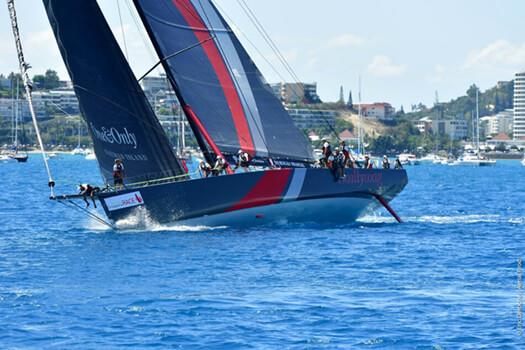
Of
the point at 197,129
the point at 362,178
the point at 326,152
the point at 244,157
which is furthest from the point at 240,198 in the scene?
the point at 362,178

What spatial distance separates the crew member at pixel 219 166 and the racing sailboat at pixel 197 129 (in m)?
0.69

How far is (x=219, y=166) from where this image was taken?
2883cm

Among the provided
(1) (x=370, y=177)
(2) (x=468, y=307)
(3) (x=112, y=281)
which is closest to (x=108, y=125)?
(1) (x=370, y=177)

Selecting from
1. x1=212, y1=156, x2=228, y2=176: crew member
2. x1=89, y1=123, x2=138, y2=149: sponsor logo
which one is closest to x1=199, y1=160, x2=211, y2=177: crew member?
x1=212, y1=156, x2=228, y2=176: crew member

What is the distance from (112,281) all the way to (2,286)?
1.90 m

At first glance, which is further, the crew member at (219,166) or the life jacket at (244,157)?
the life jacket at (244,157)

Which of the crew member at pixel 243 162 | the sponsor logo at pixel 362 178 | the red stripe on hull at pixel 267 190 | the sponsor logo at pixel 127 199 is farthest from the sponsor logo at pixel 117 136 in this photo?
the sponsor logo at pixel 362 178

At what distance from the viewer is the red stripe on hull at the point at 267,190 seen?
28.5 meters

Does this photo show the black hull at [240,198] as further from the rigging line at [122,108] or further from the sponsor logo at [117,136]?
the rigging line at [122,108]

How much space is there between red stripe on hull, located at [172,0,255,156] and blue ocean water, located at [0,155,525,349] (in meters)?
2.69

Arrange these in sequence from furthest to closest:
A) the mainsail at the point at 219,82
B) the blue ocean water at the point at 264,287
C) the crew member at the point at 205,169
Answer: the mainsail at the point at 219,82
the crew member at the point at 205,169
the blue ocean water at the point at 264,287

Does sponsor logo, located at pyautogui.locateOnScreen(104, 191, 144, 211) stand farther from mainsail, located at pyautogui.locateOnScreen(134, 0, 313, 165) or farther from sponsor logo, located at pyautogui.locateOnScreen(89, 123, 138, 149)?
mainsail, located at pyautogui.locateOnScreen(134, 0, 313, 165)

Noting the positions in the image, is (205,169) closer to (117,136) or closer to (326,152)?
(117,136)

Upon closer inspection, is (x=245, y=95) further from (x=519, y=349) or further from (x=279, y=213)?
(x=519, y=349)
